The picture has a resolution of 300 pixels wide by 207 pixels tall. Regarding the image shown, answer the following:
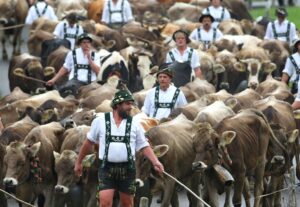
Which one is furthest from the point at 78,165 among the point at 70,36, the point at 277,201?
the point at 70,36

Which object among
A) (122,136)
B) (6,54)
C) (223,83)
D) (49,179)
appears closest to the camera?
(122,136)

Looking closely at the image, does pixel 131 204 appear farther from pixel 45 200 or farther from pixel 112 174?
pixel 45 200

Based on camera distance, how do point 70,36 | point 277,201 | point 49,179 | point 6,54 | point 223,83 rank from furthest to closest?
point 6,54 < point 70,36 < point 223,83 < point 277,201 < point 49,179

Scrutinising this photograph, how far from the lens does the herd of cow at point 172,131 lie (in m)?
20.0

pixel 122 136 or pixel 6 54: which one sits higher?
pixel 122 136

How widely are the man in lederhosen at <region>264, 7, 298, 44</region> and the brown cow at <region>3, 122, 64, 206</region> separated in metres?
12.6

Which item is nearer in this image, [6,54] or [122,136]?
[122,136]

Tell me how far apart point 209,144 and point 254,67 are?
9.24 m

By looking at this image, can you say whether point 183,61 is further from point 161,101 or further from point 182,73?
point 161,101

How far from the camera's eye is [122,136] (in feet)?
59.0

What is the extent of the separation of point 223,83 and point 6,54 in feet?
30.8

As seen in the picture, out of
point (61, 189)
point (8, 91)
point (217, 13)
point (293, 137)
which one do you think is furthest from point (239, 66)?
point (61, 189)

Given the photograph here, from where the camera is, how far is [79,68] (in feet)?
87.9

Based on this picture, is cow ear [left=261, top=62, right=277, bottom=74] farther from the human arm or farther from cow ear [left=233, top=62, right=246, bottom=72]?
the human arm
